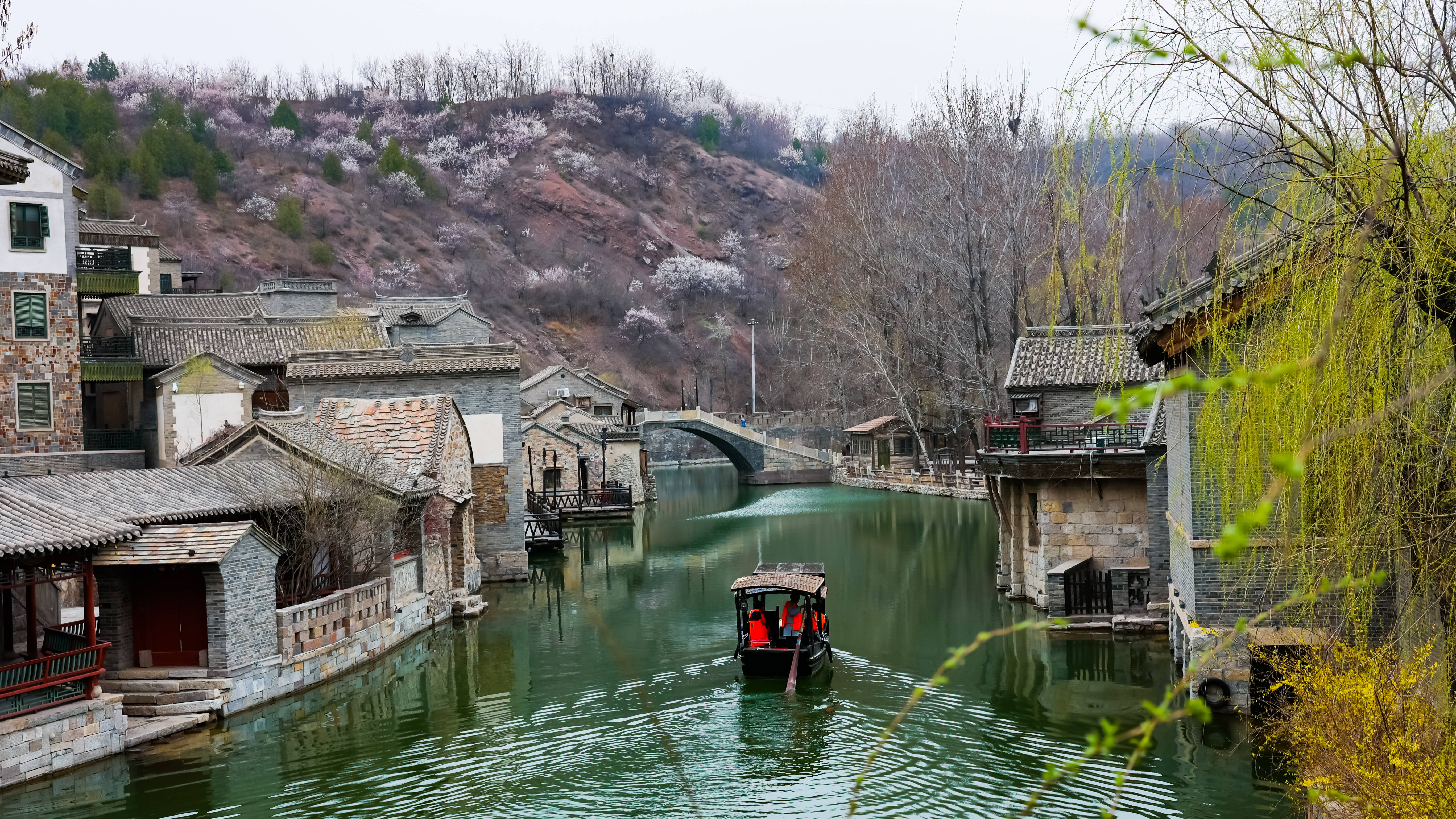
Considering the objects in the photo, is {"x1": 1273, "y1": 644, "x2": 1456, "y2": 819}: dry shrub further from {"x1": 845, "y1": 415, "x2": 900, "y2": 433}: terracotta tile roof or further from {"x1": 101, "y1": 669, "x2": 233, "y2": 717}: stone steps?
{"x1": 845, "y1": 415, "x2": 900, "y2": 433}: terracotta tile roof

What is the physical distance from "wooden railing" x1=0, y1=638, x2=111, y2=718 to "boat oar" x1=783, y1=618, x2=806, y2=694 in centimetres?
875

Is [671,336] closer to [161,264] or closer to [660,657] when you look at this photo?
[161,264]

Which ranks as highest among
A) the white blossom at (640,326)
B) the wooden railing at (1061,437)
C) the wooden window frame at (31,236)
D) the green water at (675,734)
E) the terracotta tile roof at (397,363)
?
the white blossom at (640,326)

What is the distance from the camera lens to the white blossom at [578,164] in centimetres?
10138

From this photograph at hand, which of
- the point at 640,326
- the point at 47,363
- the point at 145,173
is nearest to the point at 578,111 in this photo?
the point at 640,326

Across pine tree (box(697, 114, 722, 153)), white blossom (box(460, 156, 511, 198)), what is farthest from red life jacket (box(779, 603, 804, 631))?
pine tree (box(697, 114, 722, 153))

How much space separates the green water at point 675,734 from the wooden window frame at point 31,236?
14.7 m

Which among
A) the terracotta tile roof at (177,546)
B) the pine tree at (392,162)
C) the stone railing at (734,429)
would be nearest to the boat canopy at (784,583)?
the terracotta tile roof at (177,546)

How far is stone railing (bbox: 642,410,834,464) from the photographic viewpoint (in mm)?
58062

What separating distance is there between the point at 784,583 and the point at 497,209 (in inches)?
3219

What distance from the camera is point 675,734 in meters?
14.8

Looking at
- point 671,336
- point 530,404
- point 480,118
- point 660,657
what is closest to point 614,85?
point 480,118

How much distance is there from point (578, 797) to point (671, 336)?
3004 inches

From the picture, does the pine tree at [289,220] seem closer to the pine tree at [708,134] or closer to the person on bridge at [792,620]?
the pine tree at [708,134]
